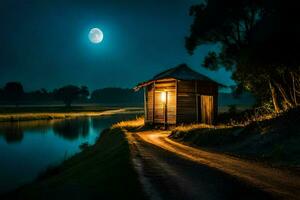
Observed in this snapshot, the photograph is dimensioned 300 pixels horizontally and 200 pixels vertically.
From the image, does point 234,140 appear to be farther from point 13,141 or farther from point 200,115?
point 13,141

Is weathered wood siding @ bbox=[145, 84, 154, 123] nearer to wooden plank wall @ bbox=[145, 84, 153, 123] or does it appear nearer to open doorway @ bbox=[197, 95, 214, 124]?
wooden plank wall @ bbox=[145, 84, 153, 123]

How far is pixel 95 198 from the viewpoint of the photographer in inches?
378

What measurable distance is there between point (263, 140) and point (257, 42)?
597 centimetres

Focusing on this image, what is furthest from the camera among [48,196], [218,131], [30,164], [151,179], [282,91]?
[30,164]

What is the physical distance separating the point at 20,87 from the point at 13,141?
128373mm

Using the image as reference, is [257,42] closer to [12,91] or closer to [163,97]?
[163,97]

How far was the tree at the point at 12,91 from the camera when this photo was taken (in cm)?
15862

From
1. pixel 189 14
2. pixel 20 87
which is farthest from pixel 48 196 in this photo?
pixel 20 87

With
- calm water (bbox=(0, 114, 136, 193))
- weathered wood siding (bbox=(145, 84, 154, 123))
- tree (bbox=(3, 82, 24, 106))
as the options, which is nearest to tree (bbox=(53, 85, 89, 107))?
tree (bbox=(3, 82, 24, 106))

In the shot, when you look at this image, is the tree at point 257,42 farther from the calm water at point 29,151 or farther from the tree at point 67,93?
the tree at point 67,93

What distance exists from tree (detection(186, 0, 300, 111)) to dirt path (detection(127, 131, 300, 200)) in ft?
24.8

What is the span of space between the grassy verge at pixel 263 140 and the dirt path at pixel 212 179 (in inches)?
59.8

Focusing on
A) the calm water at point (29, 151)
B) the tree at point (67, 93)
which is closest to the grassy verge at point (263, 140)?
the calm water at point (29, 151)

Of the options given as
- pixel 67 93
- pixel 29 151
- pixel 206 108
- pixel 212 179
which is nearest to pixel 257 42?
pixel 212 179
